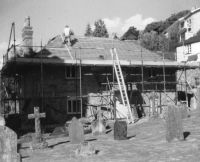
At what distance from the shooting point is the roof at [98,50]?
28734 millimetres

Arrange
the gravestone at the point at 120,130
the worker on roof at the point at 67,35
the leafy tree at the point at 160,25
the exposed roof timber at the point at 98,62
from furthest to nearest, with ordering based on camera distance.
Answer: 1. the leafy tree at the point at 160,25
2. the worker on roof at the point at 67,35
3. the exposed roof timber at the point at 98,62
4. the gravestone at the point at 120,130

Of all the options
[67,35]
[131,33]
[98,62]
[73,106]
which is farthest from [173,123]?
[131,33]

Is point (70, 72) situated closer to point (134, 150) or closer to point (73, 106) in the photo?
point (73, 106)

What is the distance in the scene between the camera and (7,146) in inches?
392

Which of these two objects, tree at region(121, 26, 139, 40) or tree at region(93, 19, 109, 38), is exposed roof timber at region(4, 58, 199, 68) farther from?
tree at region(121, 26, 139, 40)

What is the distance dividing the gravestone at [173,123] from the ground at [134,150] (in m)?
0.30

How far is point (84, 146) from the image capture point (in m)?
13.6

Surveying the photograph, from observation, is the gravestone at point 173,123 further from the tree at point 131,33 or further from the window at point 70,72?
the tree at point 131,33

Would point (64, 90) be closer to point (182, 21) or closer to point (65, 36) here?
point (65, 36)

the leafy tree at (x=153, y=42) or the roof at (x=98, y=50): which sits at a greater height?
the leafy tree at (x=153, y=42)

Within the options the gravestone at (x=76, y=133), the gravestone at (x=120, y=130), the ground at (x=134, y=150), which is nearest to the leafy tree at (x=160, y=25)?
the ground at (x=134, y=150)

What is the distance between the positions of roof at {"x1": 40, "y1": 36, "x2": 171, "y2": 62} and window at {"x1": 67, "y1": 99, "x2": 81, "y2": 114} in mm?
3464

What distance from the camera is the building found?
25438 mm

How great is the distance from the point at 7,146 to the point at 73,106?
17.2 metres
